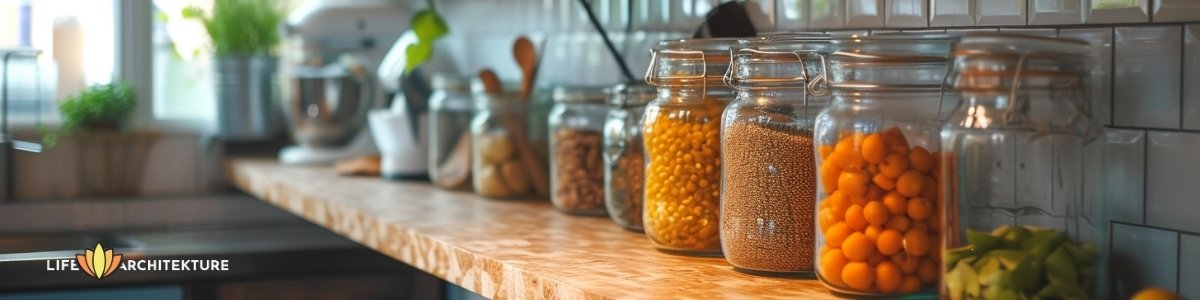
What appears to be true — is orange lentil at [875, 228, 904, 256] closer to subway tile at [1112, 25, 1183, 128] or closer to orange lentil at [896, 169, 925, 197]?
orange lentil at [896, 169, 925, 197]

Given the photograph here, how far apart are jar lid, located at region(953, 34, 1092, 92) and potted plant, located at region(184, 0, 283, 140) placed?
2063mm

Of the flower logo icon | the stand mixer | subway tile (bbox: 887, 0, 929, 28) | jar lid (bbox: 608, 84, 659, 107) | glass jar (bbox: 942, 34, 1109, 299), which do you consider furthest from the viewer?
the stand mixer

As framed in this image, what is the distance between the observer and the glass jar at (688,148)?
119 cm

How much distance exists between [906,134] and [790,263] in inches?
6.5

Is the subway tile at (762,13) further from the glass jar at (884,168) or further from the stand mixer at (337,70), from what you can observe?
the stand mixer at (337,70)

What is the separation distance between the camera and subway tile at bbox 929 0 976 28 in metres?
1.12

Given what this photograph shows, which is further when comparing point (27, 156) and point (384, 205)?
point (27, 156)

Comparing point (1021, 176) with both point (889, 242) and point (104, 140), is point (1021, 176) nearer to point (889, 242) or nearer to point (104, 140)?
point (889, 242)

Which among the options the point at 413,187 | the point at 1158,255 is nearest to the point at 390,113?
the point at 413,187

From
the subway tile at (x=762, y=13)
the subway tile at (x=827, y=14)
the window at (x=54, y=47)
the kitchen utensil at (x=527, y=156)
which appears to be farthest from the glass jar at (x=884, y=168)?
the window at (x=54, y=47)

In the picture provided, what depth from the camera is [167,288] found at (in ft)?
7.00

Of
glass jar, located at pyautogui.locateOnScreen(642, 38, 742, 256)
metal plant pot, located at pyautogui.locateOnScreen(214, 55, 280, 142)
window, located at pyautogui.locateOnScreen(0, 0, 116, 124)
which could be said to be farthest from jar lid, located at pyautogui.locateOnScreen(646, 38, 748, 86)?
window, located at pyautogui.locateOnScreen(0, 0, 116, 124)

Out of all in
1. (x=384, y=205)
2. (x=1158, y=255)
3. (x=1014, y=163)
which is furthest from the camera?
(x=384, y=205)

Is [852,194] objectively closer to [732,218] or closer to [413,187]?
[732,218]
